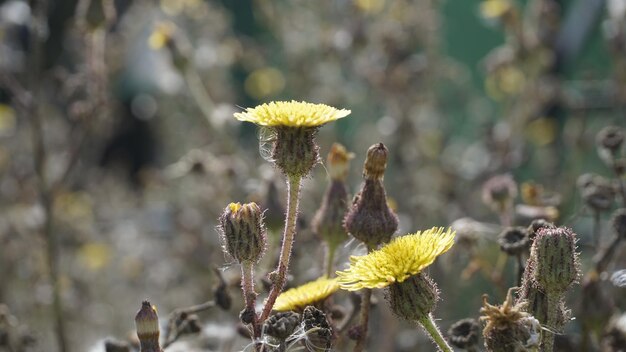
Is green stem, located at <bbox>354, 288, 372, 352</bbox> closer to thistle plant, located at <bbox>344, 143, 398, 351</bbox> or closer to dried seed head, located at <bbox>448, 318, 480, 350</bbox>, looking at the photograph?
thistle plant, located at <bbox>344, 143, 398, 351</bbox>

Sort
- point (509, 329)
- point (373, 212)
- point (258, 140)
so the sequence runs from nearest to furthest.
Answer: point (509, 329)
point (373, 212)
point (258, 140)

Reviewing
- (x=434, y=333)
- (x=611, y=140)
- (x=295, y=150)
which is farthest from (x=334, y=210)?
(x=611, y=140)

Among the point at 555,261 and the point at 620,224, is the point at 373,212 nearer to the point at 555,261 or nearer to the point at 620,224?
the point at 555,261

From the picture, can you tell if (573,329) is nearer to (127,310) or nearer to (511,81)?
(511,81)

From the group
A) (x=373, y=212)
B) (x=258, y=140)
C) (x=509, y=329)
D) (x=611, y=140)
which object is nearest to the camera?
(x=509, y=329)

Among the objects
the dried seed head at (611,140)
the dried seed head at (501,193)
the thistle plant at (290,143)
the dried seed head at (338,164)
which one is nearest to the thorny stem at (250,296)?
the thistle plant at (290,143)

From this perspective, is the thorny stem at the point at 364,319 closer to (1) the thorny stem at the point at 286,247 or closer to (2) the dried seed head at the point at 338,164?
(1) the thorny stem at the point at 286,247

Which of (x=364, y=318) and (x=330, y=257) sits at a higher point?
(x=330, y=257)

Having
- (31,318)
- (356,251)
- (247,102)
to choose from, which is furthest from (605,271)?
(247,102)
